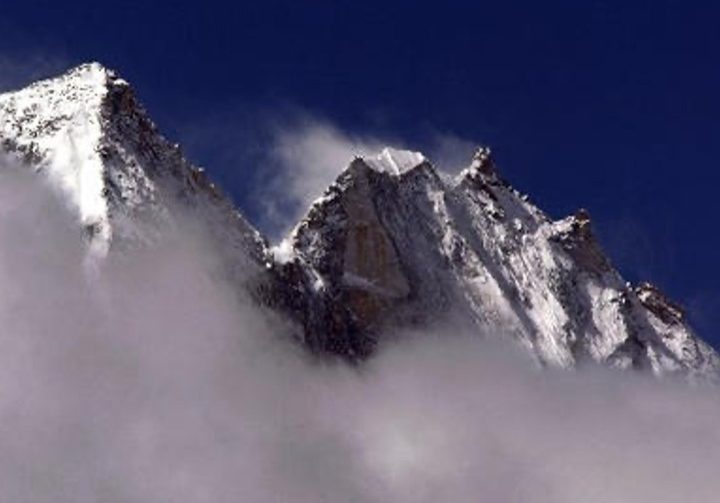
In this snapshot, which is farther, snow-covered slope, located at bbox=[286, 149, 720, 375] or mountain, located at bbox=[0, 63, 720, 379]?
snow-covered slope, located at bbox=[286, 149, 720, 375]

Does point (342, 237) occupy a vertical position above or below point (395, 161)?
below

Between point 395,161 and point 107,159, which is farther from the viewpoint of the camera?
point 395,161

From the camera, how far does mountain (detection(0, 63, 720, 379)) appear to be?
486ft

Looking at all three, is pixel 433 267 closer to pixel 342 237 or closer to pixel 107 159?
pixel 342 237

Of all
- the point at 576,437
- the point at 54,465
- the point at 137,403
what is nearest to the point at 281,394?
the point at 137,403

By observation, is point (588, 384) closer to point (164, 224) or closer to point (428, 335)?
point (428, 335)

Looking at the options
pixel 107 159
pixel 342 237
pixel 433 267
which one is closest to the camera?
pixel 107 159

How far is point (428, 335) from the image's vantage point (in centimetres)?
17900

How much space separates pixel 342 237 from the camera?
172m

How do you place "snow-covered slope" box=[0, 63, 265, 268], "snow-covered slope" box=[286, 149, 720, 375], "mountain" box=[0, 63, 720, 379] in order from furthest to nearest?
"snow-covered slope" box=[286, 149, 720, 375]
"mountain" box=[0, 63, 720, 379]
"snow-covered slope" box=[0, 63, 265, 268]

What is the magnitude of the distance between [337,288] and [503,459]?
18430mm

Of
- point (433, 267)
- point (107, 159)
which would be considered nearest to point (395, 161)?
point (433, 267)

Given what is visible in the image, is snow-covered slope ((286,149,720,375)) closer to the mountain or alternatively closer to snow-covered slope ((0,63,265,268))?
the mountain

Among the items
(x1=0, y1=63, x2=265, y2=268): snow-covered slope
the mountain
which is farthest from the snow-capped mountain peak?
(x1=0, y1=63, x2=265, y2=268): snow-covered slope
